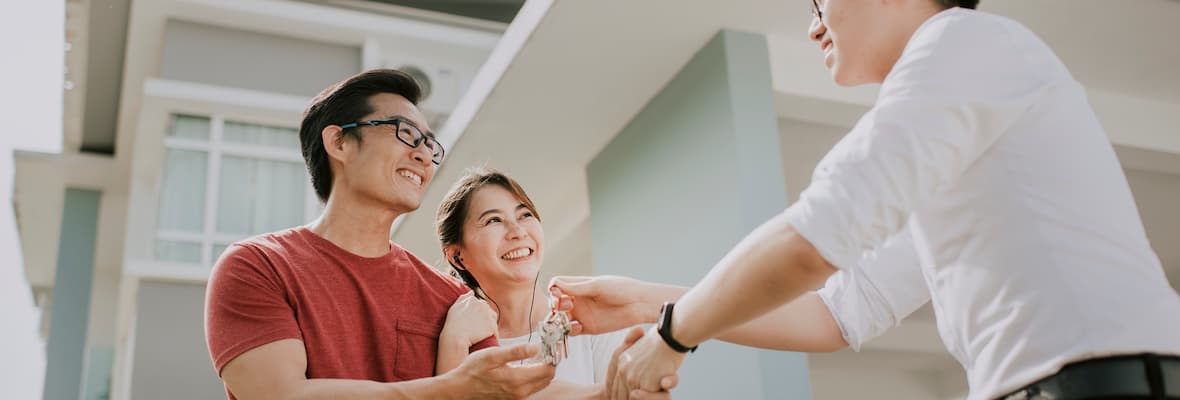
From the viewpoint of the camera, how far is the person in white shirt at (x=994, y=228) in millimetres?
1423

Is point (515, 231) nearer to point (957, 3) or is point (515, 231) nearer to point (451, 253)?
point (451, 253)

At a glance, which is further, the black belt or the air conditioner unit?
the air conditioner unit

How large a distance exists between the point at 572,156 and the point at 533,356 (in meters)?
4.20

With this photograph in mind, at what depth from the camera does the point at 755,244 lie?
1.57 meters

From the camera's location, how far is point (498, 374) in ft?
6.91

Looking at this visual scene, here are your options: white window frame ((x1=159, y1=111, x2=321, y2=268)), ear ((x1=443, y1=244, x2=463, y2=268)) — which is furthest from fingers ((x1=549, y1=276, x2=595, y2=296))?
white window frame ((x1=159, y1=111, x2=321, y2=268))

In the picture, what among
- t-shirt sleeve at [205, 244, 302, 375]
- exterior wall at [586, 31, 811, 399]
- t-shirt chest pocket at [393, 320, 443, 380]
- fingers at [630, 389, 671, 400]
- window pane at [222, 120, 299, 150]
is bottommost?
window pane at [222, 120, 299, 150]

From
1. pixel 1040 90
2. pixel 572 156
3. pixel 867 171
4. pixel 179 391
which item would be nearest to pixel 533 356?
pixel 867 171

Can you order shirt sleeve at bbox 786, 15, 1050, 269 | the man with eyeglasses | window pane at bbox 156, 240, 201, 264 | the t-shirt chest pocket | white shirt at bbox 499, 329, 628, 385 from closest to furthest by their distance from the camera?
shirt sleeve at bbox 786, 15, 1050, 269 → the man with eyeglasses → the t-shirt chest pocket → white shirt at bbox 499, 329, 628, 385 → window pane at bbox 156, 240, 201, 264

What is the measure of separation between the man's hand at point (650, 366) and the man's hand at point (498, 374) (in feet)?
0.65

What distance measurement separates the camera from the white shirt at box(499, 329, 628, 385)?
3336mm

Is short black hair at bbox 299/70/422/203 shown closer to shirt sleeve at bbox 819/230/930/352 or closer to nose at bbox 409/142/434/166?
nose at bbox 409/142/434/166

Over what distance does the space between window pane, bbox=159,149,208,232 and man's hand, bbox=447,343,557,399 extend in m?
8.65

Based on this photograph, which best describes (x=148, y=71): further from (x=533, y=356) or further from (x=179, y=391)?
(x=533, y=356)
